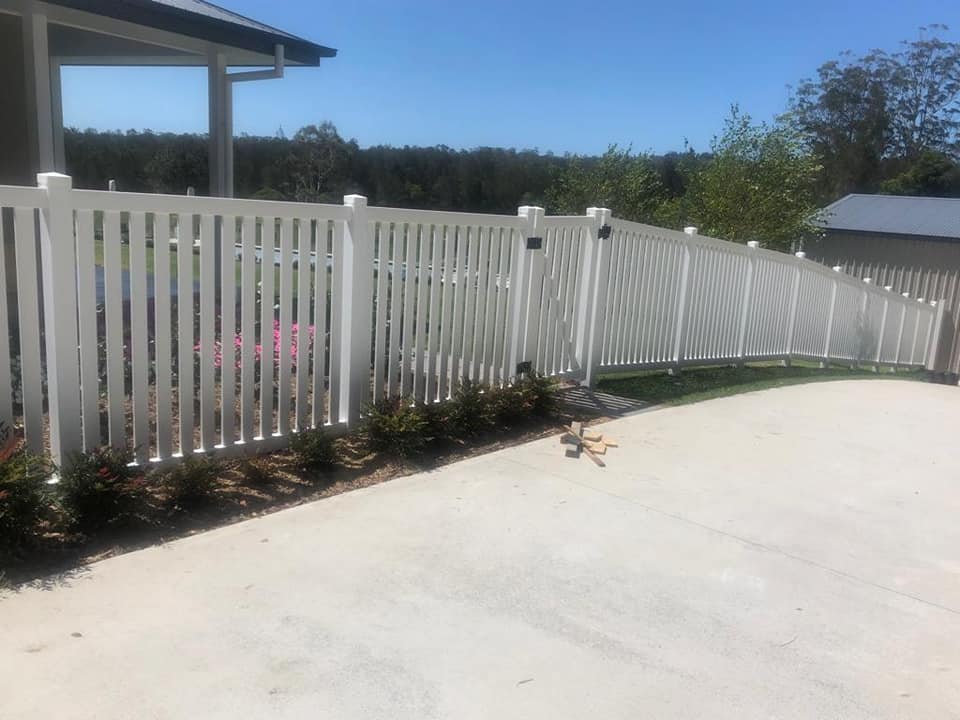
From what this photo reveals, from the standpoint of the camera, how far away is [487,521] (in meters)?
4.39

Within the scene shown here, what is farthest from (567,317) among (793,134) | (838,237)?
(838,237)

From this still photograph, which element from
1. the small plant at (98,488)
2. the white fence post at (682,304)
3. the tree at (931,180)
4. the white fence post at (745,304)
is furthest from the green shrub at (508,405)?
the tree at (931,180)

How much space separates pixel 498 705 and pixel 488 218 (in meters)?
4.07

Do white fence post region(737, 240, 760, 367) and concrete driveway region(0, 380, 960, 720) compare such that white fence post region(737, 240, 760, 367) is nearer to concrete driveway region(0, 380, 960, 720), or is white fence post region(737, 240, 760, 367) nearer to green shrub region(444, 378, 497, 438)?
concrete driveway region(0, 380, 960, 720)

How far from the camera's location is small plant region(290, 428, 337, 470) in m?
4.80

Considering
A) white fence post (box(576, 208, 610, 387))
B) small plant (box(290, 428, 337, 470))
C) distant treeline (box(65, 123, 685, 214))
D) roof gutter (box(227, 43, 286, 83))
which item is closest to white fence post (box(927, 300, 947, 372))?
distant treeline (box(65, 123, 685, 214))

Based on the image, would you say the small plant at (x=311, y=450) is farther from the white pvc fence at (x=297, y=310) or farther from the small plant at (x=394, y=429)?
the small plant at (x=394, y=429)

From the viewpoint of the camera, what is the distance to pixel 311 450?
480 centimetres

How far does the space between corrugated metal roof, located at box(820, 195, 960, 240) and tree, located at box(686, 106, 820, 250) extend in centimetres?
622

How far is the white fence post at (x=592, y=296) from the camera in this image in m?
7.24

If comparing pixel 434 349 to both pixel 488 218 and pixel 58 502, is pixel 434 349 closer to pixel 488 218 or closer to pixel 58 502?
pixel 488 218

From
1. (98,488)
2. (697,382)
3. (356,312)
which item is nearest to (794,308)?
(697,382)

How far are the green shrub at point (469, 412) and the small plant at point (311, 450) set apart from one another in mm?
1046

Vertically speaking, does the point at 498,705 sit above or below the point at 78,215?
below
